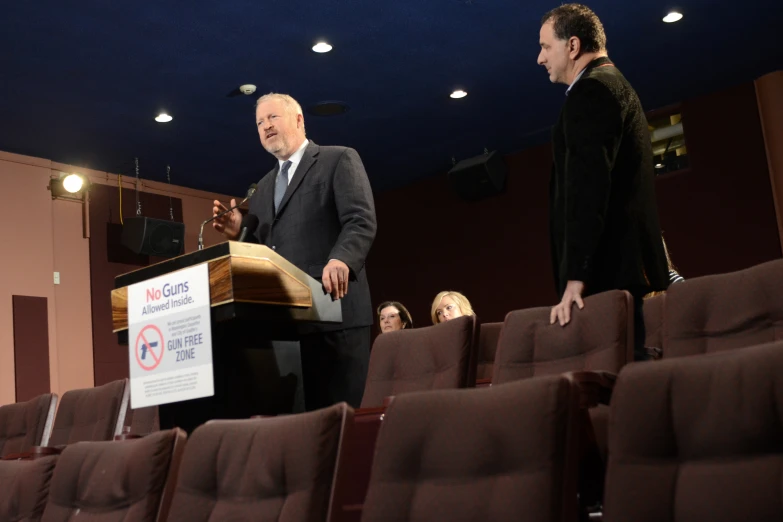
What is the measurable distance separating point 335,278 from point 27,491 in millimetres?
870

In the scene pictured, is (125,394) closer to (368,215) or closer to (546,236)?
(368,215)

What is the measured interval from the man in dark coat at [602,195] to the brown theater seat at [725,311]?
0.43 feet

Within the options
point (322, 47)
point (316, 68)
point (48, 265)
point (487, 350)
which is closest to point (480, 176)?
point (316, 68)

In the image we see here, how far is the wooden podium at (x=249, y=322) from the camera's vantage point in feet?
6.79

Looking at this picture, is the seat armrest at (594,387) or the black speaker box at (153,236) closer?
the seat armrest at (594,387)

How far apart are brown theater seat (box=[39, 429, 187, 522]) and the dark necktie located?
907mm

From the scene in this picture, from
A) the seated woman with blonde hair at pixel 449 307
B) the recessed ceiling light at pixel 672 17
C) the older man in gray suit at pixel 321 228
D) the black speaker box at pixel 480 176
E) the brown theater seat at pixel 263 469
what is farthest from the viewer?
the black speaker box at pixel 480 176

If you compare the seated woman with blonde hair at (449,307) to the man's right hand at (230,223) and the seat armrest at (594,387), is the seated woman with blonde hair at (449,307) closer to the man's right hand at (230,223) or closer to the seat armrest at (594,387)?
the man's right hand at (230,223)

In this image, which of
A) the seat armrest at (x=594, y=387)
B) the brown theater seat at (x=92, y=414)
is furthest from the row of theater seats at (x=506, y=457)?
the brown theater seat at (x=92, y=414)

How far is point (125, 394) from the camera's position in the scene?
342cm

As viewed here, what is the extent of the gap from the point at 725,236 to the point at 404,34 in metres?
2.91

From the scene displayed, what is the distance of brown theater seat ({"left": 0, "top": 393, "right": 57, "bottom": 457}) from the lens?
3573 mm

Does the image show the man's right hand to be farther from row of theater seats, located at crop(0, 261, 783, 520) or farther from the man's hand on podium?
row of theater seats, located at crop(0, 261, 783, 520)

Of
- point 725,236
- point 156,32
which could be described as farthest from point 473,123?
point 156,32
